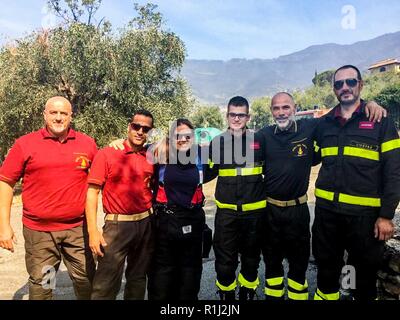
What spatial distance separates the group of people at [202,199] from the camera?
3244 mm

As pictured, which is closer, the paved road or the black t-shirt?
the black t-shirt

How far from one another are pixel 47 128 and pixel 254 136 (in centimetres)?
217

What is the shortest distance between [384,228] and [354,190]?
1.39ft

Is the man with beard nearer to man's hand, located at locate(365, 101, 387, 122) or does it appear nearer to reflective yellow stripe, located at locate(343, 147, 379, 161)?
→ reflective yellow stripe, located at locate(343, 147, 379, 161)

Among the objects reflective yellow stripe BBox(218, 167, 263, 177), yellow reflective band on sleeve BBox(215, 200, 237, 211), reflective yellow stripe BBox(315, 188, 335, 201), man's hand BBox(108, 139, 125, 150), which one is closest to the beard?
reflective yellow stripe BBox(315, 188, 335, 201)

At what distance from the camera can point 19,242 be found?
7398 millimetres

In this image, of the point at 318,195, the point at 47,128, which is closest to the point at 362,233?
the point at 318,195

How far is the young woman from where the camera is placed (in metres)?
3.43

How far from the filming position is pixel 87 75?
1370 cm

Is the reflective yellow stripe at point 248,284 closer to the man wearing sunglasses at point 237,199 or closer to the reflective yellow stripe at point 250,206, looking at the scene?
the man wearing sunglasses at point 237,199

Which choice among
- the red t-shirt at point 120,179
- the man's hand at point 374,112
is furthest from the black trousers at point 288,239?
the red t-shirt at point 120,179

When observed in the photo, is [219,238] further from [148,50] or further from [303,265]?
[148,50]

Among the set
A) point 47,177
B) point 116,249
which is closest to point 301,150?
point 116,249

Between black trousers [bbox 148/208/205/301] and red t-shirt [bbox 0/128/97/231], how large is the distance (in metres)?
0.88
